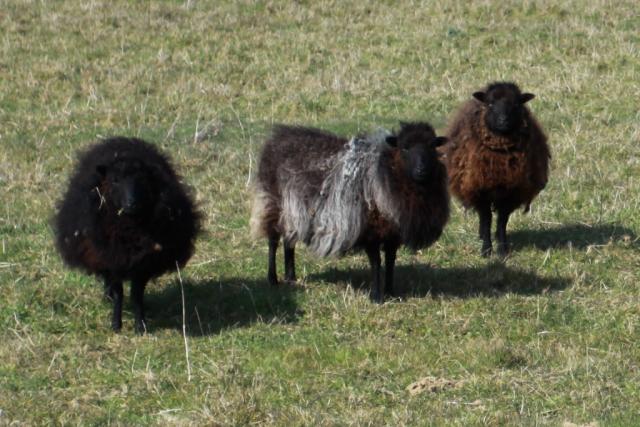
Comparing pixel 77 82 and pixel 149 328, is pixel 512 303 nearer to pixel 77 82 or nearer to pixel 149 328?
pixel 149 328

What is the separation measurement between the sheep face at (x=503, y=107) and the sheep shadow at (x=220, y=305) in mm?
3002

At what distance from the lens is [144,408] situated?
340 inches

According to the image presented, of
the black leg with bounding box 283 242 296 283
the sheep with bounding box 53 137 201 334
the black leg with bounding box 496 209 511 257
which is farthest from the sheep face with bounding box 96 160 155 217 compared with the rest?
the black leg with bounding box 496 209 511 257

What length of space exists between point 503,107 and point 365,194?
2443 mm

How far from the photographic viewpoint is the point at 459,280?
11.8 metres

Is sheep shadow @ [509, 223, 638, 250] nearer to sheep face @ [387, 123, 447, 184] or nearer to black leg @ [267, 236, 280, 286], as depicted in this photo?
sheep face @ [387, 123, 447, 184]

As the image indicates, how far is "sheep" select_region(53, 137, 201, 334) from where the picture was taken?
33.4 feet

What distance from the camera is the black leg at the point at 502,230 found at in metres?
12.9

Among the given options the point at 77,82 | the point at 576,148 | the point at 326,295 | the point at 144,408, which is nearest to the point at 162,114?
the point at 77,82

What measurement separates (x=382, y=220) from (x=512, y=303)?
146cm

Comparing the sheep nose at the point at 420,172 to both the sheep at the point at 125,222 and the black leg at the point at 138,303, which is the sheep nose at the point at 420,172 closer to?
the sheep at the point at 125,222

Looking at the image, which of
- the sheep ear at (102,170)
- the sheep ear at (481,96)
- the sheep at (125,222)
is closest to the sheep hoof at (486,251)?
the sheep ear at (481,96)

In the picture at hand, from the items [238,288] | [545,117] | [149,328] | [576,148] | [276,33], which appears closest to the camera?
[149,328]

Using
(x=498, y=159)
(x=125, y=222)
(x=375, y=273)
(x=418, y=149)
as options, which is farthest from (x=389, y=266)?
(x=125, y=222)
